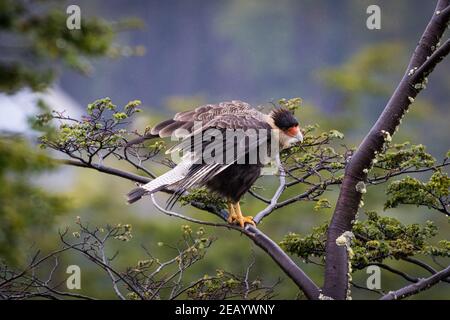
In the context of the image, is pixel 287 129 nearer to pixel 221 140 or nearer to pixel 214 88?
pixel 221 140

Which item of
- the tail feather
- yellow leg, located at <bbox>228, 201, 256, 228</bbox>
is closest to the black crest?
yellow leg, located at <bbox>228, 201, 256, 228</bbox>

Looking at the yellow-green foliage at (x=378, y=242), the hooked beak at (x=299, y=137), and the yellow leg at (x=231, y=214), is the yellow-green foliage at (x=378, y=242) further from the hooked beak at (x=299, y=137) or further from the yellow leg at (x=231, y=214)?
the hooked beak at (x=299, y=137)

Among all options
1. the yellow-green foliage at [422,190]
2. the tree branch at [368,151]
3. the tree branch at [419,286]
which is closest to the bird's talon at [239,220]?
the tree branch at [368,151]

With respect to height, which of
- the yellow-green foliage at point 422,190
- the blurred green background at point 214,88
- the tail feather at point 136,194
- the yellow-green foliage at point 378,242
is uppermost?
the blurred green background at point 214,88

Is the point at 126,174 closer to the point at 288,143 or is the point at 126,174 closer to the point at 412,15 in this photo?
the point at 288,143

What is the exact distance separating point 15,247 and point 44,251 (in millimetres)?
14747

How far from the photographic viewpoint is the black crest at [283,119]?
6324mm

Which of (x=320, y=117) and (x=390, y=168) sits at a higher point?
(x=320, y=117)

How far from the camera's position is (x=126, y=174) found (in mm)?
5754

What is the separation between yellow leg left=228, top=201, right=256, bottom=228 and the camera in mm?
6246

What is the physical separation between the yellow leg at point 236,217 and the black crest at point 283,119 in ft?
2.65
